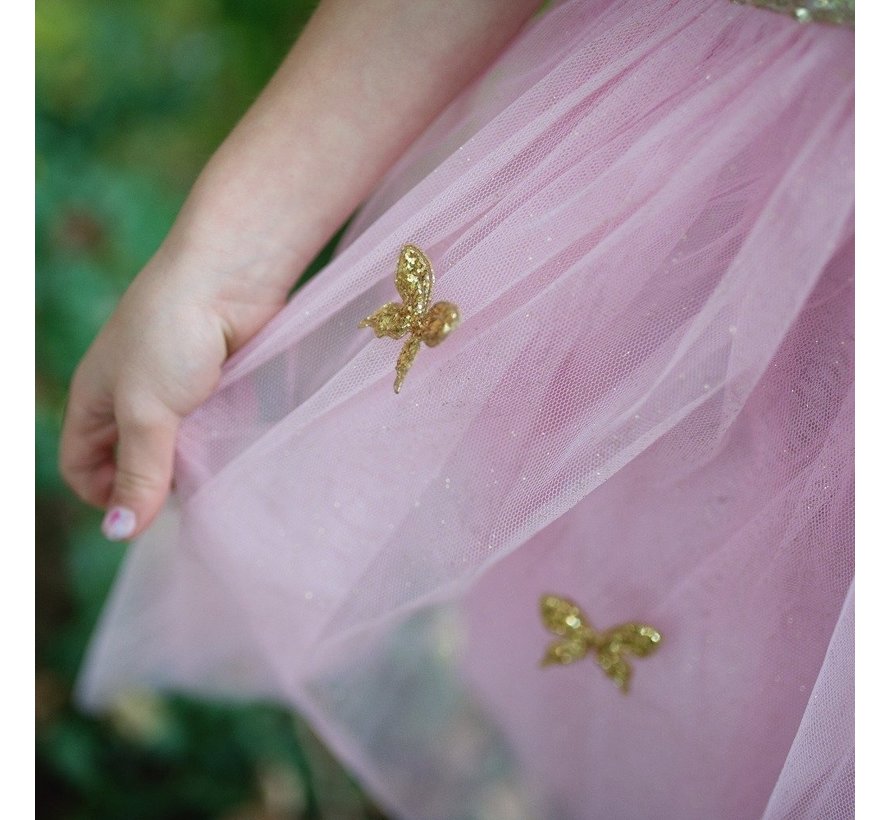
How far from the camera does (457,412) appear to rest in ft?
1.56

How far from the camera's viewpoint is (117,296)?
3.06 feet

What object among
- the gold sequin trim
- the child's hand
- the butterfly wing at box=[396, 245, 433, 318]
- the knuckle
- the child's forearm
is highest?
the gold sequin trim

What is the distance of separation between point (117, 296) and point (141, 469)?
44cm

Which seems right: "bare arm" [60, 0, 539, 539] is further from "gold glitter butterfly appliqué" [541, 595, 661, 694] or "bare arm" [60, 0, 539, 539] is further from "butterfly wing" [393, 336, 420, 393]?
"gold glitter butterfly appliqué" [541, 595, 661, 694]

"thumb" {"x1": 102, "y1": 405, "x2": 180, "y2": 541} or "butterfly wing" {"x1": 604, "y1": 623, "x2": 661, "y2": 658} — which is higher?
"thumb" {"x1": 102, "y1": 405, "x2": 180, "y2": 541}

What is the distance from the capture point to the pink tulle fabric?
428 mm

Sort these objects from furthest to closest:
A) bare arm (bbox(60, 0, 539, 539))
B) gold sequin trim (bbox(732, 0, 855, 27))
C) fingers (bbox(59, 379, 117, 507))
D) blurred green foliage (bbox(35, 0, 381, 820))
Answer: blurred green foliage (bbox(35, 0, 381, 820)) < fingers (bbox(59, 379, 117, 507)) < bare arm (bbox(60, 0, 539, 539)) < gold sequin trim (bbox(732, 0, 855, 27))

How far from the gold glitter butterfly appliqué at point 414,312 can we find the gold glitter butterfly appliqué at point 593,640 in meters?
0.22

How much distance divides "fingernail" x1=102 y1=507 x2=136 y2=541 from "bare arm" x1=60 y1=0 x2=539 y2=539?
34mm

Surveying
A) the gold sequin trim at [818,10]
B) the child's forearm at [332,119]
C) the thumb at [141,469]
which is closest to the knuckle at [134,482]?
the thumb at [141,469]

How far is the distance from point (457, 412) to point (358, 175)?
178mm

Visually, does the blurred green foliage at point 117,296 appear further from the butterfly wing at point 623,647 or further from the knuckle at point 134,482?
the butterfly wing at point 623,647

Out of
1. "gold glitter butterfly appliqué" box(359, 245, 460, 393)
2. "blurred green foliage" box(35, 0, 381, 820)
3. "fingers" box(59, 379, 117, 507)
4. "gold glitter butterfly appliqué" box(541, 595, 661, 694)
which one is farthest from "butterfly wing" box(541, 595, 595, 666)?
"blurred green foliage" box(35, 0, 381, 820)
